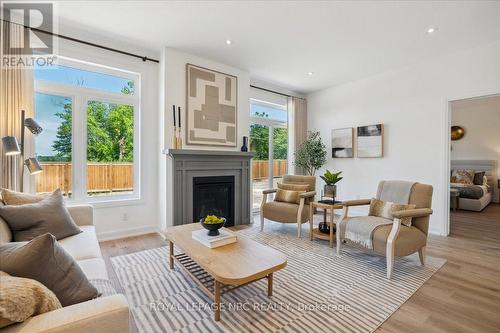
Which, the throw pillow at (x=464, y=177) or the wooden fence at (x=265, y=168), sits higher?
the wooden fence at (x=265, y=168)

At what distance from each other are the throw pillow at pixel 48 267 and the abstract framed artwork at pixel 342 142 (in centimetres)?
489

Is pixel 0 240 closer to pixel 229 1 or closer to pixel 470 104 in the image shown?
pixel 229 1

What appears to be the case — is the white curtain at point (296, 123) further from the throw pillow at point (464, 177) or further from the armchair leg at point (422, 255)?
the throw pillow at point (464, 177)

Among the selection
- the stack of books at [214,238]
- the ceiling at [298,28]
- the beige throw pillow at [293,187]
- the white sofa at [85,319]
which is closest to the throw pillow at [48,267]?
the white sofa at [85,319]

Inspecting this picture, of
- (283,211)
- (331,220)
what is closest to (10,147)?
(283,211)

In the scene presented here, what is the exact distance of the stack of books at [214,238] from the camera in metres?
2.11

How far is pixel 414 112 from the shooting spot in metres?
4.14

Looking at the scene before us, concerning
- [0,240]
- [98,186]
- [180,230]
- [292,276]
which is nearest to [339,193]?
[292,276]

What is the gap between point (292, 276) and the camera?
7.95ft

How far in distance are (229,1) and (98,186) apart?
3.02 metres

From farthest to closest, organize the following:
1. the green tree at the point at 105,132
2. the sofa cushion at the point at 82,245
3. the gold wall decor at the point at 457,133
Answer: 1. the gold wall decor at the point at 457,133
2. the green tree at the point at 105,132
3. the sofa cushion at the point at 82,245

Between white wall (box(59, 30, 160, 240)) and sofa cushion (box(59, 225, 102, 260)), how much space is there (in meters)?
1.29

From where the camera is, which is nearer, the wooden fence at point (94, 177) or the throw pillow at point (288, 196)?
the wooden fence at point (94, 177)

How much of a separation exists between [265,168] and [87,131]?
336cm
